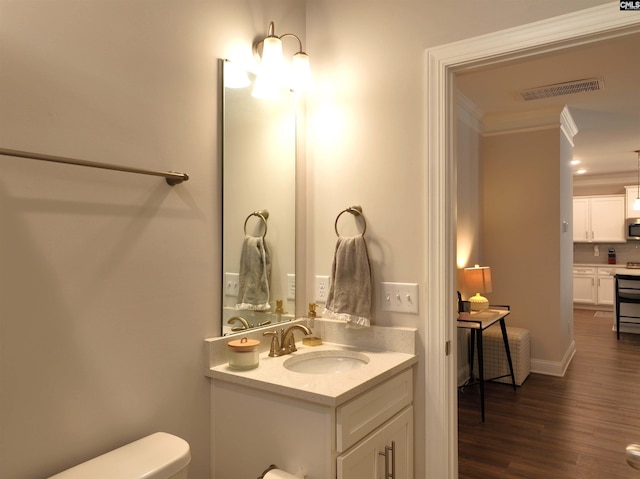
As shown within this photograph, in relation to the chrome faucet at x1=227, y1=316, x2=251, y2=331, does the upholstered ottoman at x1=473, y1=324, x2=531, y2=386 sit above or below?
below

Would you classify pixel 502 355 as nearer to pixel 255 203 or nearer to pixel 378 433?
pixel 378 433

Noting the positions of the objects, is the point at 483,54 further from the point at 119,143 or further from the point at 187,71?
the point at 119,143

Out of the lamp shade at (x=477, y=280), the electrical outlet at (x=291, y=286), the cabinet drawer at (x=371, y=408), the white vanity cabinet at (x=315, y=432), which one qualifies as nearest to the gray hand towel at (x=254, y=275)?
the electrical outlet at (x=291, y=286)

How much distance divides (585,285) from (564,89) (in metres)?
5.74

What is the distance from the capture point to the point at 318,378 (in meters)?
1.54

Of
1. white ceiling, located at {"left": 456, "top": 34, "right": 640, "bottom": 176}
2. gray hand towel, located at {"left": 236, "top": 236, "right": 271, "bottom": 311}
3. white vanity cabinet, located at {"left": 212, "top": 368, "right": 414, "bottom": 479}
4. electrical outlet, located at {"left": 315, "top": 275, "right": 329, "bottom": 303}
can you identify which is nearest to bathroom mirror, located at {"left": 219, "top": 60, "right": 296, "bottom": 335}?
gray hand towel, located at {"left": 236, "top": 236, "right": 271, "bottom": 311}

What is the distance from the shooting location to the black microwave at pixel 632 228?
25.7ft

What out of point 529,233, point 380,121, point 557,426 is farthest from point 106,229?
point 529,233

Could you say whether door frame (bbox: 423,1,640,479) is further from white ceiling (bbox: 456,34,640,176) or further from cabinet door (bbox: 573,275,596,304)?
cabinet door (bbox: 573,275,596,304)

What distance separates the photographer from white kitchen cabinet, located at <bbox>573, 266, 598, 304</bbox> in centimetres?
821

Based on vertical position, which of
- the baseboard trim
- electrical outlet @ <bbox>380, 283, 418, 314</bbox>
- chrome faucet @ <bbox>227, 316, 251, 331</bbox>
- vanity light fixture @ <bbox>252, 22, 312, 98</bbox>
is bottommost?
the baseboard trim

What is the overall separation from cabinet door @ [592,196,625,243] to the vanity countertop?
8036 mm

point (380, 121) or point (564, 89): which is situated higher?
point (564, 89)

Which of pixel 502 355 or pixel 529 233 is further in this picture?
pixel 529 233
